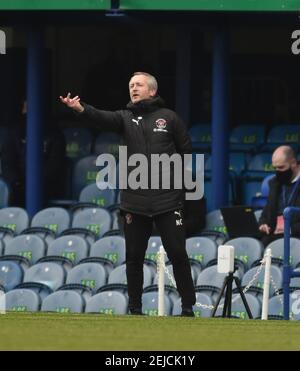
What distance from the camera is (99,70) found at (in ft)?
72.7

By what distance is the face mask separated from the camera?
51.7 feet

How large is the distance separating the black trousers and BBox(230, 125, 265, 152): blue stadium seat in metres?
6.42

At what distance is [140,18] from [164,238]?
17.7 ft

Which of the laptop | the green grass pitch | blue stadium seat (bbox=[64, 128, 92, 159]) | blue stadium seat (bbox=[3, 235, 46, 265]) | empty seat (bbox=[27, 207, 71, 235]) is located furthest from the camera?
blue stadium seat (bbox=[64, 128, 92, 159])

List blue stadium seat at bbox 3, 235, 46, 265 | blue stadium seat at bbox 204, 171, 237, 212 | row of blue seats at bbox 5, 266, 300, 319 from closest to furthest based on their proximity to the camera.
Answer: row of blue seats at bbox 5, 266, 300, 319 < blue stadium seat at bbox 3, 235, 46, 265 < blue stadium seat at bbox 204, 171, 237, 212

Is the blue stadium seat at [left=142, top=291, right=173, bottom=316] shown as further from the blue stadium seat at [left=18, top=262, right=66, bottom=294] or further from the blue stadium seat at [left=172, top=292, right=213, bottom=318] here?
the blue stadium seat at [left=18, top=262, right=66, bottom=294]

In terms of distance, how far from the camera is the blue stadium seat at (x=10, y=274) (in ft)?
55.1

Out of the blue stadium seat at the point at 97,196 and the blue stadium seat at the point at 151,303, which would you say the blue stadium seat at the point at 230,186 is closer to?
the blue stadium seat at the point at 97,196

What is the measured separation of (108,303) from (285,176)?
6.57 ft

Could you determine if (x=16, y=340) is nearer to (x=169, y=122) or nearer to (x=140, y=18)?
(x=169, y=122)

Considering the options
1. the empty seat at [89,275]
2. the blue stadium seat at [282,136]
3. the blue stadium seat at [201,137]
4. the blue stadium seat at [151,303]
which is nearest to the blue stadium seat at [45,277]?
the empty seat at [89,275]

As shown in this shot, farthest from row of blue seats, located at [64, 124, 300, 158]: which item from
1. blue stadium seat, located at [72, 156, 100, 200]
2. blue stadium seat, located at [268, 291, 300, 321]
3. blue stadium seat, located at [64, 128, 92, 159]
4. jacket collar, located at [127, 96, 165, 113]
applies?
jacket collar, located at [127, 96, 165, 113]

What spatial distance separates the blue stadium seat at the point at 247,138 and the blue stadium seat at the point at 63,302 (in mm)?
4226

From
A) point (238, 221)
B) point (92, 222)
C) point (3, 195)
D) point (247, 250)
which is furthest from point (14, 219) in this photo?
point (247, 250)
